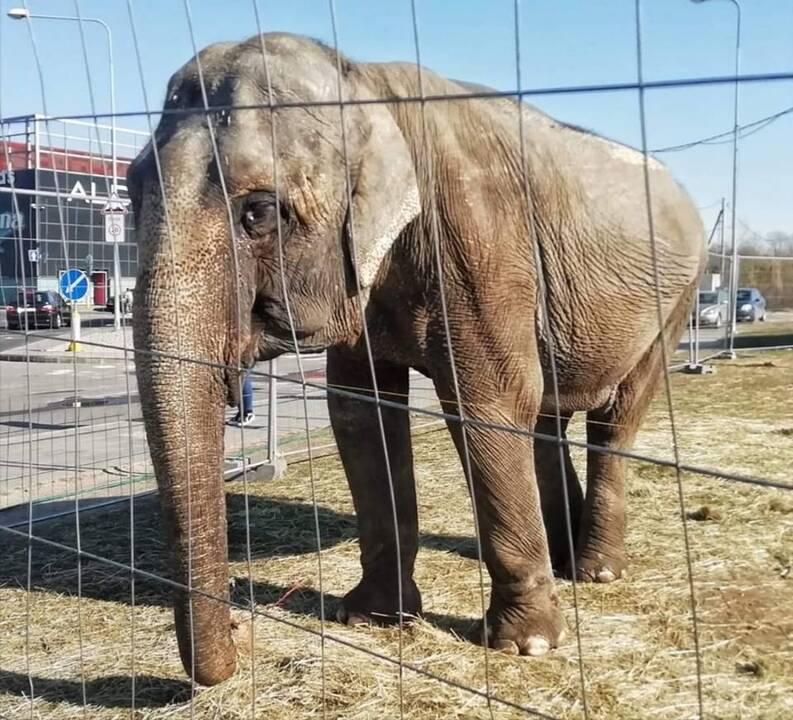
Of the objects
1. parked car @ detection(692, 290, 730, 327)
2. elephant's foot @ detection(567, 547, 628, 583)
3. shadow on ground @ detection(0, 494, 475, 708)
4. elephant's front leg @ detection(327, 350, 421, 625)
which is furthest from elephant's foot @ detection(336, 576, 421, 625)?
parked car @ detection(692, 290, 730, 327)

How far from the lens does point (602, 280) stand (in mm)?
4137

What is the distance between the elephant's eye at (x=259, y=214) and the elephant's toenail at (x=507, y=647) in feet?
5.77

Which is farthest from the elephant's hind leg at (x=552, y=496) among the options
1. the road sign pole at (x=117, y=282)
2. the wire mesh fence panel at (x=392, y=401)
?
the road sign pole at (x=117, y=282)

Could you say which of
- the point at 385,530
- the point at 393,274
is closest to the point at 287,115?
the point at 393,274

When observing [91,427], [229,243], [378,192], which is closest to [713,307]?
[91,427]

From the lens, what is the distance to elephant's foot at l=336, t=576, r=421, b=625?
4.26 metres

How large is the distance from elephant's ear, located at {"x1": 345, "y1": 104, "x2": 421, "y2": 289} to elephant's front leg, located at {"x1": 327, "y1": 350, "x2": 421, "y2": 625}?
86 cm

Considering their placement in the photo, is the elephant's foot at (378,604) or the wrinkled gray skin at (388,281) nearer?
the wrinkled gray skin at (388,281)

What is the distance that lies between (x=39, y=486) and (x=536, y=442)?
3617 mm

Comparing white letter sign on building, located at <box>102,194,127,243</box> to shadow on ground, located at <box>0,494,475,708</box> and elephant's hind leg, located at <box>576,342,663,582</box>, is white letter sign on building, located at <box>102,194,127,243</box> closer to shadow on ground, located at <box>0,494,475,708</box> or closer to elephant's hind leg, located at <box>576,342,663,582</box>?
shadow on ground, located at <box>0,494,475,708</box>

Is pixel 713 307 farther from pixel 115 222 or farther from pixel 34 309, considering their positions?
pixel 115 222

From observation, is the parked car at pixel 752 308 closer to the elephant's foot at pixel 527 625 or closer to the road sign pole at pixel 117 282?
the road sign pole at pixel 117 282

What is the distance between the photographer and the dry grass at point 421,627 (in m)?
3.47

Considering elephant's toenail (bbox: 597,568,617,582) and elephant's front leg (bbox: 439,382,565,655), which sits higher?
elephant's front leg (bbox: 439,382,565,655)
